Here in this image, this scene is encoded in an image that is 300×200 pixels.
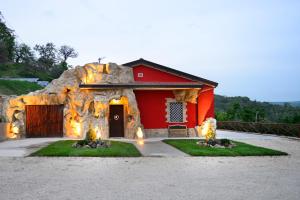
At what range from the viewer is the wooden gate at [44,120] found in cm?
2198

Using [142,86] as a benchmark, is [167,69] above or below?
above

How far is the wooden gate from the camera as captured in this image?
866 inches

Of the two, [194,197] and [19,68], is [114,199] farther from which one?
[19,68]

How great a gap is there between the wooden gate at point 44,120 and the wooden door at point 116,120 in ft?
11.7

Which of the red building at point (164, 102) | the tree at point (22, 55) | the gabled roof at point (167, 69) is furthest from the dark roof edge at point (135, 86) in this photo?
the tree at point (22, 55)

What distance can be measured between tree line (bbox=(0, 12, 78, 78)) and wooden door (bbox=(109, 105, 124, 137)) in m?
30.5

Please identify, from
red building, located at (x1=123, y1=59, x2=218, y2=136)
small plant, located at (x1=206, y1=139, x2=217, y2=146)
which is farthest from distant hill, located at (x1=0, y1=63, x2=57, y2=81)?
small plant, located at (x1=206, y1=139, x2=217, y2=146)

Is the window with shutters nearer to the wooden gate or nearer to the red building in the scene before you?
the red building

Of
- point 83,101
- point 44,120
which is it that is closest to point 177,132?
point 83,101

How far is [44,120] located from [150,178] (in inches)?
604

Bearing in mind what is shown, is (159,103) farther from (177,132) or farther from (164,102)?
(177,132)

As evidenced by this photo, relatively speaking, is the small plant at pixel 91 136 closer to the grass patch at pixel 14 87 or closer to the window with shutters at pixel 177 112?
the window with shutters at pixel 177 112

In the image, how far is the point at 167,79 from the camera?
23.2 meters

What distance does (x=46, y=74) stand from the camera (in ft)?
192
